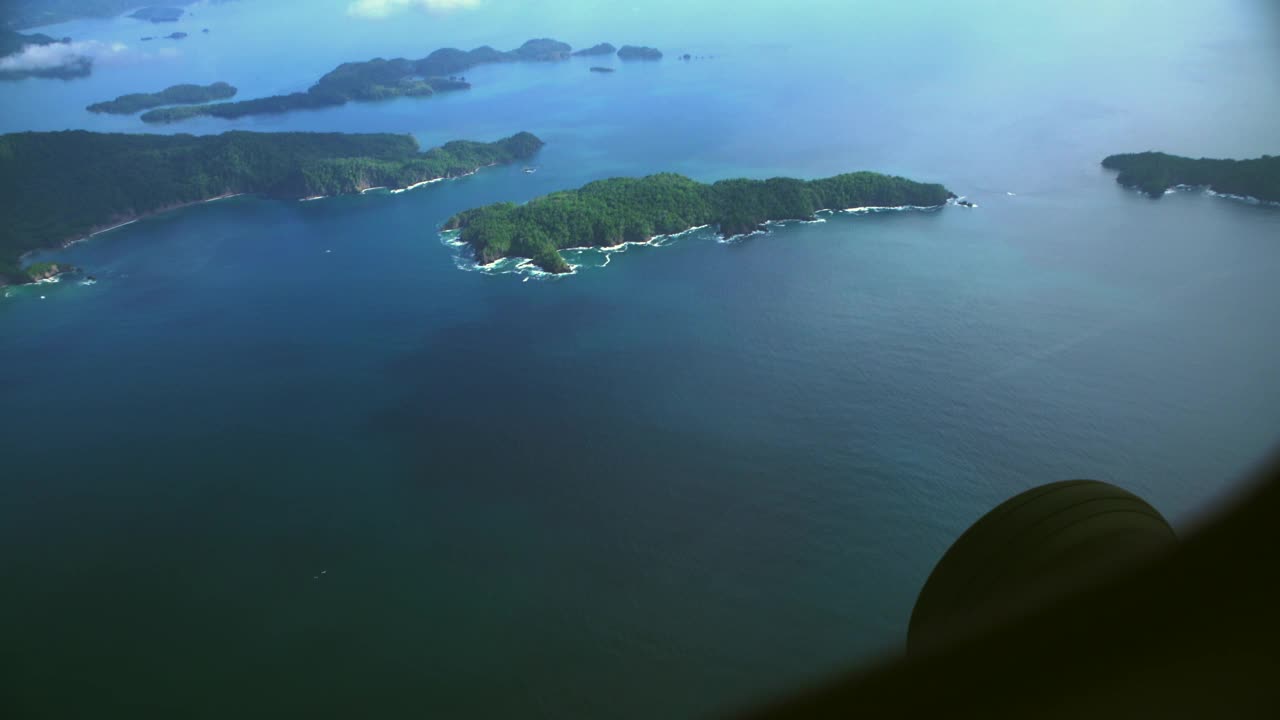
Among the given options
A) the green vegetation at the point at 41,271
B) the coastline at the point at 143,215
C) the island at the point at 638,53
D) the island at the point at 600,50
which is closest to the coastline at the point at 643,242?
the coastline at the point at 143,215

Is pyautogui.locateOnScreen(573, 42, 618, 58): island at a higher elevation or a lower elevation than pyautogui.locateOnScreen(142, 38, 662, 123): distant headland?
higher

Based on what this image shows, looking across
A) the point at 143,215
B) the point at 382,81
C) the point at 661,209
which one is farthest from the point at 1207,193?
the point at 382,81

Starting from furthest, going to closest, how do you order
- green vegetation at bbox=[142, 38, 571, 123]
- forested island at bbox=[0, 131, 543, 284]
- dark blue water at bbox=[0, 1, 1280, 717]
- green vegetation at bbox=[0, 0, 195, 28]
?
green vegetation at bbox=[0, 0, 195, 28] → green vegetation at bbox=[142, 38, 571, 123] → forested island at bbox=[0, 131, 543, 284] → dark blue water at bbox=[0, 1, 1280, 717]


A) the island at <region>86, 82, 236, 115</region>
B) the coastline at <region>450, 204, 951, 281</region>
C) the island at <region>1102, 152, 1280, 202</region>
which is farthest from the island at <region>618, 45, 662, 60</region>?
the island at <region>1102, 152, 1280, 202</region>

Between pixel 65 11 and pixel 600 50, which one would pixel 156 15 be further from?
pixel 600 50

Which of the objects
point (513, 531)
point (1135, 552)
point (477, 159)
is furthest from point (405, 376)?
point (477, 159)

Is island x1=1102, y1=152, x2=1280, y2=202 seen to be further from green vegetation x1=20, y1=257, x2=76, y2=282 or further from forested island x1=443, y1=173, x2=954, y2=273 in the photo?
green vegetation x1=20, y1=257, x2=76, y2=282

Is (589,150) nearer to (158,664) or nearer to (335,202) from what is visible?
(335,202)
